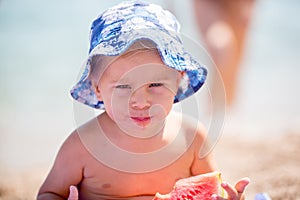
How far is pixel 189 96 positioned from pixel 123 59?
0.39m

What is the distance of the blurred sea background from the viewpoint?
3.95 m

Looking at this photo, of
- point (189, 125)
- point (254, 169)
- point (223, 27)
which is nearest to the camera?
point (189, 125)

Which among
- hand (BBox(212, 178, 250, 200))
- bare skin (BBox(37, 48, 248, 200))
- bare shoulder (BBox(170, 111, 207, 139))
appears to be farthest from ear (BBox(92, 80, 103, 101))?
hand (BBox(212, 178, 250, 200))

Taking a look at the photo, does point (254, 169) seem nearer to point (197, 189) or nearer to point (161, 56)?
point (197, 189)

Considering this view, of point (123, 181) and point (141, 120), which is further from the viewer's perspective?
point (123, 181)

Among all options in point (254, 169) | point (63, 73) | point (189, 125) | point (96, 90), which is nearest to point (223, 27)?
point (254, 169)

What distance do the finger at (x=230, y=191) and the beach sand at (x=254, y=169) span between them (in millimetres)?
814

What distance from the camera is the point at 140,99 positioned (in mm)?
2035

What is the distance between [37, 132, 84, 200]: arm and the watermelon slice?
0.33 metres

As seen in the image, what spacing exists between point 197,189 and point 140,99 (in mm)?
362

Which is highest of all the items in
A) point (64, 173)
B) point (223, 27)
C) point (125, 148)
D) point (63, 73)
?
point (223, 27)

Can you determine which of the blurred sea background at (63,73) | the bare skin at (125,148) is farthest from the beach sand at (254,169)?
the bare skin at (125,148)

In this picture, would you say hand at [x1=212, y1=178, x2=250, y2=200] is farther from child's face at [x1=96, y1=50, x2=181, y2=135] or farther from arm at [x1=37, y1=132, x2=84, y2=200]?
arm at [x1=37, y1=132, x2=84, y2=200]

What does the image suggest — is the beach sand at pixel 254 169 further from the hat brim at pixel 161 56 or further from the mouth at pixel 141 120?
the mouth at pixel 141 120
